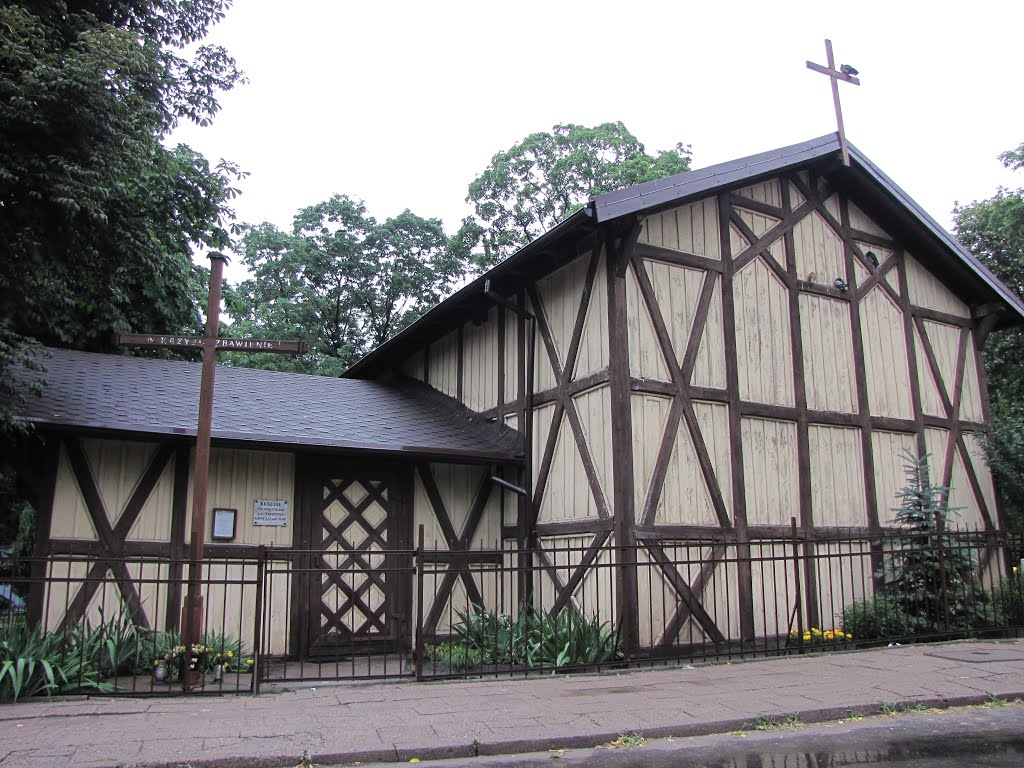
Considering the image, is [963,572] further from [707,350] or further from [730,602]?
[707,350]

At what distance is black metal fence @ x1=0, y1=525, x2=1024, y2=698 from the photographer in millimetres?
8914

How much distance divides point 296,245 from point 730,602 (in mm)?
24628

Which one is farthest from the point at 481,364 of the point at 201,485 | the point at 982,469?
the point at 982,469

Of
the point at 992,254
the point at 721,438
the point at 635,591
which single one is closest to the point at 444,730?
the point at 635,591

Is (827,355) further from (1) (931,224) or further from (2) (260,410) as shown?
(2) (260,410)

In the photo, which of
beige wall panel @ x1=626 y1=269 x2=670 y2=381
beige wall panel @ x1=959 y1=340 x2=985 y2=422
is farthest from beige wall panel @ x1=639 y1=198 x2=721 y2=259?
beige wall panel @ x1=959 y1=340 x2=985 y2=422

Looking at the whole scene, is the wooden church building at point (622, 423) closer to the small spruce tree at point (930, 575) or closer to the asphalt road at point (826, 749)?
the small spruce tree at point (930, 575)

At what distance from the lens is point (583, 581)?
401 inches

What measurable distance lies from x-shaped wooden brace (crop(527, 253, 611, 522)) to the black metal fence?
0.76 metres

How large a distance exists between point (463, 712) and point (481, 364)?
7992mm

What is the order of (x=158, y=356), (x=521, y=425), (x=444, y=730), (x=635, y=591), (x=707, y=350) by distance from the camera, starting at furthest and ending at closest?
(x=158, y=356)
(x=521, y=425)
(x=707, y=350)
(x=635, y=591)
(x=444, y=730)

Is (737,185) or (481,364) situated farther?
(481,364)

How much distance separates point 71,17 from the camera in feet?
35.8

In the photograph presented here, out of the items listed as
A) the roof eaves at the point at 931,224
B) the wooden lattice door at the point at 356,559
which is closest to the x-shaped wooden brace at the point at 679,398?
the wooden lattice door at the point at 356,559
